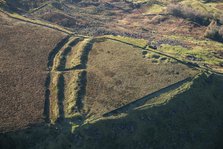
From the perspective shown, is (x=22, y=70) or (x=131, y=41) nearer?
(x=22, y=70)

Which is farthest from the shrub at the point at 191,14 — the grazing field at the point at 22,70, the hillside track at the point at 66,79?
the grazing field at the point at 22,70

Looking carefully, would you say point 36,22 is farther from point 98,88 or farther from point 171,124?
point 171,124

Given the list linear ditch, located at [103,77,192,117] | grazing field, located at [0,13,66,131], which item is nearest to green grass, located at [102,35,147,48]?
grazing field, located at [0,13,66,131]

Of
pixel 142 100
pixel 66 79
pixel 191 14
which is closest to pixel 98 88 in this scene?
pixel 66 79

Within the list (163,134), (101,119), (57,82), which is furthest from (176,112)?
(57,82)

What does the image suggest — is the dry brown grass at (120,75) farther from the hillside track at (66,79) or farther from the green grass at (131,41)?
the green grass at (131,41)

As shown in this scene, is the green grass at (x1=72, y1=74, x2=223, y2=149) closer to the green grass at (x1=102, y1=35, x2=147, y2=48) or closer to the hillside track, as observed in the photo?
the hillside track
